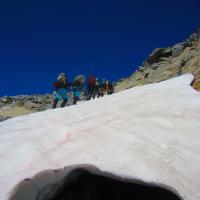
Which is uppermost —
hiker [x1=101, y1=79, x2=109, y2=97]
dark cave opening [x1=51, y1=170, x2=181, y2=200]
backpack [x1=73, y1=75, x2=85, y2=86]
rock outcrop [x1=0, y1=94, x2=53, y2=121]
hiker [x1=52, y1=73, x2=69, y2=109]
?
rock outcrop [x1=0, y1=94, x2=53, y2=121]

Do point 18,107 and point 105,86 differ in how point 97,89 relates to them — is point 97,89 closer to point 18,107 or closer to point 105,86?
point 105,86

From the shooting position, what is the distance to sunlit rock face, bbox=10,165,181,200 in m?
4.71

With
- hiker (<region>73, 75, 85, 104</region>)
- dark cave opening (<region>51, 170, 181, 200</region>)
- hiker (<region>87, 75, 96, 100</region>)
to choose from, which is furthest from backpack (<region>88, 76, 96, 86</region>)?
dark cave opening (<region>51, 170, 181, 200</region>)

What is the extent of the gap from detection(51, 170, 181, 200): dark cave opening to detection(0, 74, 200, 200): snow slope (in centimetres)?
55

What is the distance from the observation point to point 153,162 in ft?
16.9

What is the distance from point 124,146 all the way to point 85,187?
1036 mm

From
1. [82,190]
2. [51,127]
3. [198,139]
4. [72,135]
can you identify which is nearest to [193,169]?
[198,139]

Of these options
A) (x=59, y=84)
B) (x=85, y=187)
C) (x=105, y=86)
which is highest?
(x=105, y=86)

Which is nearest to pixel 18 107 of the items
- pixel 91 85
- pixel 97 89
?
pixel 97 89

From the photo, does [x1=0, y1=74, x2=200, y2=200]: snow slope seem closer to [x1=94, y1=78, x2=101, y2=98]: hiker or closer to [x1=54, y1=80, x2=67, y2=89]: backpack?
[x1=54, y1=80, x2=67, y2=89]: backpack

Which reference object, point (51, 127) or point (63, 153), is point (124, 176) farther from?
point (51, 127)

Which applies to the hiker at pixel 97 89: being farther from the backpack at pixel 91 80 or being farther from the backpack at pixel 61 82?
the backpack at pixel 61 82

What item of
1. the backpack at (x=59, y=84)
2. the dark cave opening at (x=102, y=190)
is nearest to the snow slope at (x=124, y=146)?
the dark cave opening at (x=102, y=190)

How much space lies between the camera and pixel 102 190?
579 cm
